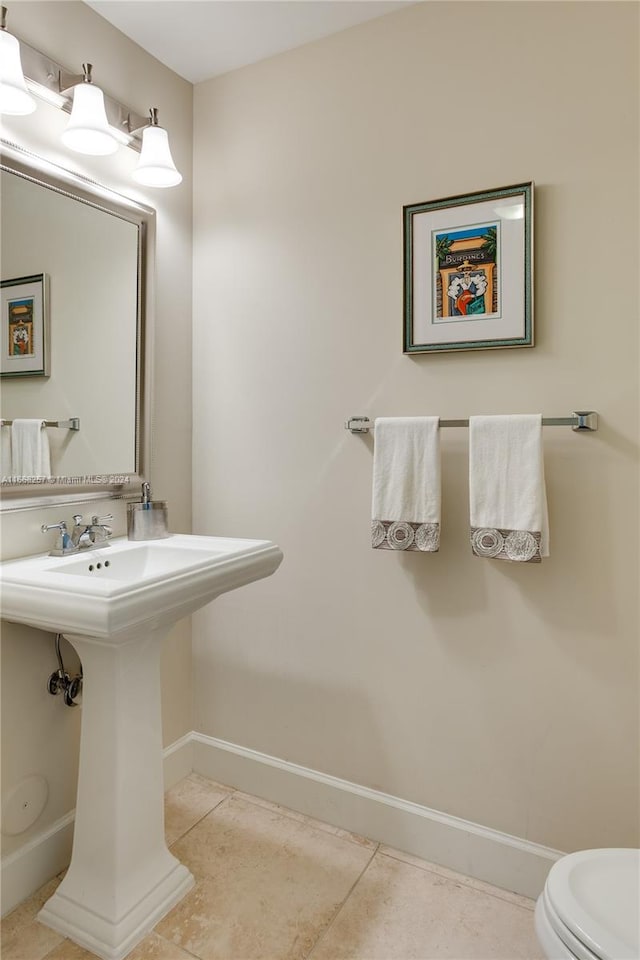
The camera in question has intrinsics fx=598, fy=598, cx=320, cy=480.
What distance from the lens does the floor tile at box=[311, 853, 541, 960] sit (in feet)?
4.60

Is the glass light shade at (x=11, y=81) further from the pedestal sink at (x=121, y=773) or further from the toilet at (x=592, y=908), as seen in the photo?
the toilet at (x=592, y=908)

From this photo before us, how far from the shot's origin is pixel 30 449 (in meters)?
1.56

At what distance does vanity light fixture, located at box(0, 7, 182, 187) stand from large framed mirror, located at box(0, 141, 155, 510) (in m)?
0.11

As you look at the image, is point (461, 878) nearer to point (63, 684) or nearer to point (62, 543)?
point (63, 684)

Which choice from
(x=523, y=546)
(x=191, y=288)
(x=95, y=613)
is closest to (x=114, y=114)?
(x=191, y=288)

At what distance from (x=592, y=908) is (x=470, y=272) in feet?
4.61

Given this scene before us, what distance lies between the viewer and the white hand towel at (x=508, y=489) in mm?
1458

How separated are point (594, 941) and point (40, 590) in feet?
3.75

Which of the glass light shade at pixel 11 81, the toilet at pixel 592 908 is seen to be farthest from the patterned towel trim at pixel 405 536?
the glass light shade at pixel 11 81

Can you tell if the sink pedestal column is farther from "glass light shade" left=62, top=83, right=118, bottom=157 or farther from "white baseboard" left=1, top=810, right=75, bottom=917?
"glass light shade" left=62, top=83, right=118, bottom=157

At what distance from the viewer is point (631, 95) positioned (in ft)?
4.66

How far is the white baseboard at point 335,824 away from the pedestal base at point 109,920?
0.46 ft

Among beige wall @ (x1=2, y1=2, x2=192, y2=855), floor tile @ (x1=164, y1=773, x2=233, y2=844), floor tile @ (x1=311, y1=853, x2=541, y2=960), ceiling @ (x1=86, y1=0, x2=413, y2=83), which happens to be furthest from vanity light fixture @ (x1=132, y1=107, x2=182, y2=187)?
floor tile @ (x1=311, y1=853, x2=541, y2=960)

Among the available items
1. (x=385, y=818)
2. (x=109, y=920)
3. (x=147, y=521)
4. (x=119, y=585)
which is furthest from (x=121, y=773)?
(x=385, y=818)
